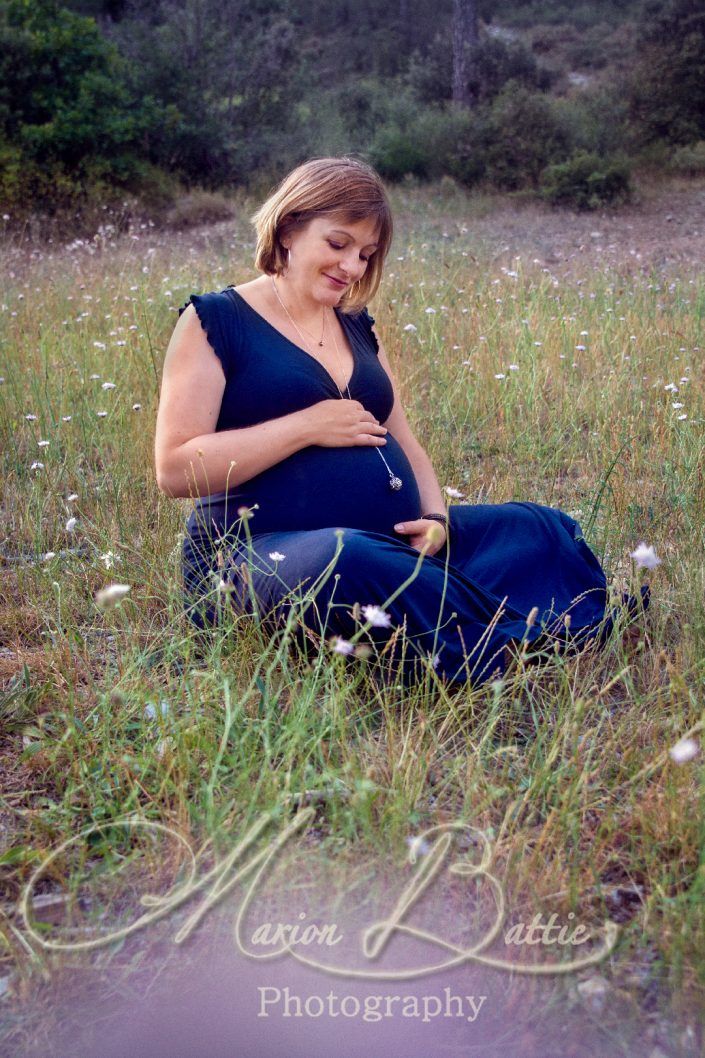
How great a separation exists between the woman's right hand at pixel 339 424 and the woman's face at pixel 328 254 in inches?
13.1

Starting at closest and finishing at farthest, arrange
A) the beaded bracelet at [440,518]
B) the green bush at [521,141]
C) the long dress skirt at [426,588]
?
the long dress skirt at [426,588] < the beaded bracelet at [440,518] < the green bush at [521,141]

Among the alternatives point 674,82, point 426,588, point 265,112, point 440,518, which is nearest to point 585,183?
point 674,82

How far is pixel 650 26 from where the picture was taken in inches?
582

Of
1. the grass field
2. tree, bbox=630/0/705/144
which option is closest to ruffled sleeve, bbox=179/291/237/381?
the grass field

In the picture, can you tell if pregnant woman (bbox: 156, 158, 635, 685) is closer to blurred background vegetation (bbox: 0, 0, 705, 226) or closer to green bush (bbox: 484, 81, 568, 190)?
blurred background vegetation (bbox: 0, 0, 705, 226)

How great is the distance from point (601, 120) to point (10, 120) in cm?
808

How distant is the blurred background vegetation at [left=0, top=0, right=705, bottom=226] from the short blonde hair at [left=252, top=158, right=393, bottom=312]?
27.5ft

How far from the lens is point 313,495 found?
2.45 m

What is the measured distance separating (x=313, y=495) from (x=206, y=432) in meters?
0.31

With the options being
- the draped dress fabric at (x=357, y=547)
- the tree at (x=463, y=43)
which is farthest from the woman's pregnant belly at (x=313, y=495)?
the tree at (x=463, y=43)

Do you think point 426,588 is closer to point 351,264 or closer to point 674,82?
point 351,264

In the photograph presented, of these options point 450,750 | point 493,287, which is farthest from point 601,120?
point 450,750

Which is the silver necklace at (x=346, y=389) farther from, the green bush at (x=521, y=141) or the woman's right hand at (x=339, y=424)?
the green bush at (x=521, y=141)

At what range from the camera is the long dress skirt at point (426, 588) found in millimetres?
2156
